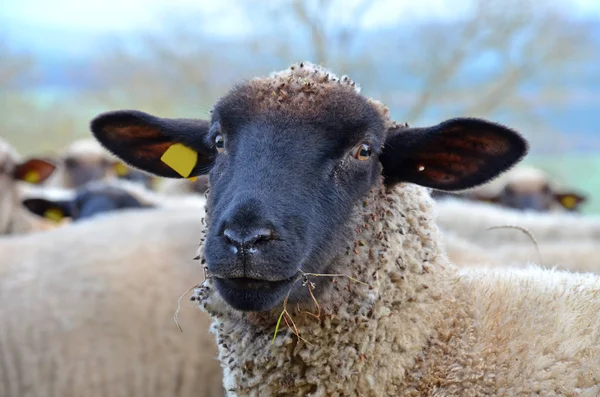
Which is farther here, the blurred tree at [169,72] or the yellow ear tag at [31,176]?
the blurred tree at [169,72]

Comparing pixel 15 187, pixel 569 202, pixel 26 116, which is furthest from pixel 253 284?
pixel 26 116

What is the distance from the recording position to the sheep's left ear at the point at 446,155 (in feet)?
8.79

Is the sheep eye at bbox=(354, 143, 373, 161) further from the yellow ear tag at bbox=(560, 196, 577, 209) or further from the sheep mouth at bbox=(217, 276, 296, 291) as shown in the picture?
the yellow ear tag at bbox=(560, 196, 577, 209)

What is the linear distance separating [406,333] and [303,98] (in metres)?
0.94

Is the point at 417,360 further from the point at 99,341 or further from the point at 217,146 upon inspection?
the point at 99,341

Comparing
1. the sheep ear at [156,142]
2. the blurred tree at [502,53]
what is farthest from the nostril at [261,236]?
the blurred tree at [502,53]

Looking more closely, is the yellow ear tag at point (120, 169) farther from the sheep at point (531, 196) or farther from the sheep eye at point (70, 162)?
the sheep at point (531, 196)

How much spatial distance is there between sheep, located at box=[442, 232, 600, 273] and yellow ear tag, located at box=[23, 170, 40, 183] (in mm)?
4534

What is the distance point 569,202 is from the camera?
1227 centimetres

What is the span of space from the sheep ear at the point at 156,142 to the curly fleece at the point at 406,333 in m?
0.65

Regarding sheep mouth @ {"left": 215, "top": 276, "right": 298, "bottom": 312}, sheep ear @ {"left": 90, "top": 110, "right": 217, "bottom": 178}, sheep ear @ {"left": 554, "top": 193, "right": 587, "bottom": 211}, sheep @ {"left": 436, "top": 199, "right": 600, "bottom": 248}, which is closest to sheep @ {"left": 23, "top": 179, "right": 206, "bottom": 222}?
sheep @ {"left": 436, "top": 199, "right": 600, "bottom": 248}

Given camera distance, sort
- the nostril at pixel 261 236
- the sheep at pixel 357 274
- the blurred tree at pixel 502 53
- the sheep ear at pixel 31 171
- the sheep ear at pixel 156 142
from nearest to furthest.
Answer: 1. the nostril at pixel 261 236
2. the sheep at pixel 357 274
3. the sheep ear at pixel 156 142
4. the sheep ear at pixel 31 171
5. the blurred tree at pixel 502 53

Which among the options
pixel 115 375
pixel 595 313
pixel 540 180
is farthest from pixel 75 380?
pixel 540 180

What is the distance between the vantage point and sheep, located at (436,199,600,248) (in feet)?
21.8
